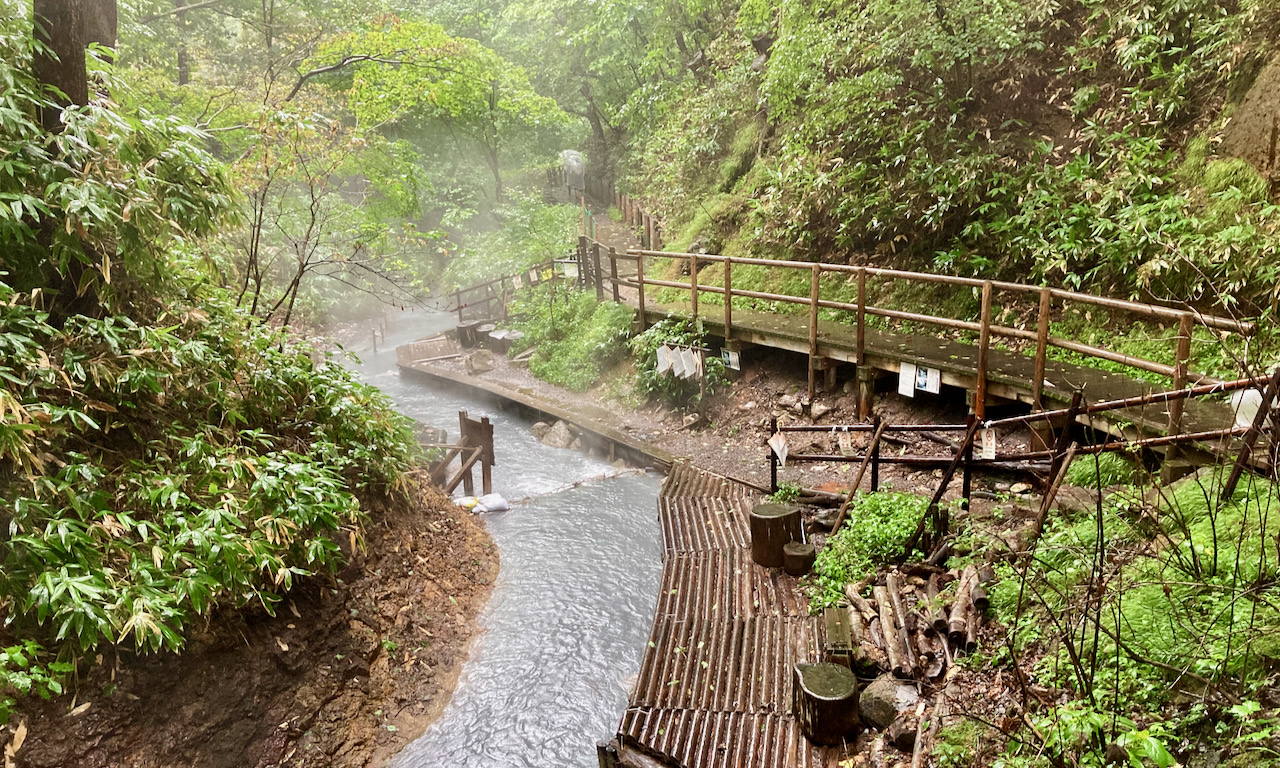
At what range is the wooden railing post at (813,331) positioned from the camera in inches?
340

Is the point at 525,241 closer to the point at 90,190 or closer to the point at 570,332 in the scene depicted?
the point at 570,332

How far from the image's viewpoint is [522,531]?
8898 mm

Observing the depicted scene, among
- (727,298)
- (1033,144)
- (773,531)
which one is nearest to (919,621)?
(773,531)

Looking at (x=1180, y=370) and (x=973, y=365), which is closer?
(x=1180, y=370)

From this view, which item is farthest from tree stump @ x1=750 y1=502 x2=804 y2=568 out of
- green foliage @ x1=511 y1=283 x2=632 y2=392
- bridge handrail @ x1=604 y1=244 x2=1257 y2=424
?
green foliage @ x1=511 y1=283 x2=632 y2=392

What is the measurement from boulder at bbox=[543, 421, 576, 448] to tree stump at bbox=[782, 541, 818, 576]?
6.61 m

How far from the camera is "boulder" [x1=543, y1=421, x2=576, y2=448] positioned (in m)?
12.3

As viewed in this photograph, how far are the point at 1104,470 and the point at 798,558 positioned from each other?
3027 millimetres

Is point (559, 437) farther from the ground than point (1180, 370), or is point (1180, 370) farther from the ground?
point (1180, 370)

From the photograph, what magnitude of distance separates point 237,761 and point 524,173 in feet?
97.8

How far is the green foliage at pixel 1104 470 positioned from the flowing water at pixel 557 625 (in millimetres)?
4345

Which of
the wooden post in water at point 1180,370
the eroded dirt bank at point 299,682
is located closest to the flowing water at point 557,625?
the eroded dirt bank at point 299,682

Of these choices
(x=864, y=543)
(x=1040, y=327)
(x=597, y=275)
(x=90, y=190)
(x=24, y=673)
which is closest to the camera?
(x=24, y=673)

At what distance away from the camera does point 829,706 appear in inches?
163
